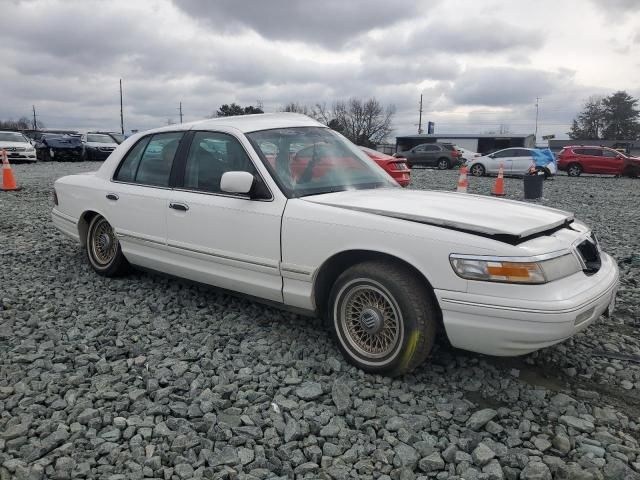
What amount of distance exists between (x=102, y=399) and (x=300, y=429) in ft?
3.62

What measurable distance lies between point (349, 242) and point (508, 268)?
891 millimetres

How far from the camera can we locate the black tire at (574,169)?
23.7m

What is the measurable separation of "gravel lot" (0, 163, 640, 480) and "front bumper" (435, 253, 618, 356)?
372mm

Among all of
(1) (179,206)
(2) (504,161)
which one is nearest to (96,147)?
(2) (504,161)

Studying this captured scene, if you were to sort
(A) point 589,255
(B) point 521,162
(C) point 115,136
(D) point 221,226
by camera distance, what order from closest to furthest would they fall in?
(A) point 589,255 < (D) point 221,226 < (B) point 521,162 < (C) point 115,136

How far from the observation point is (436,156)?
28.5 meters

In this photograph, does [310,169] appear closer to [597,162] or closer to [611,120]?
[597,162]

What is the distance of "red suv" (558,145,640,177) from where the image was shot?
23094mm

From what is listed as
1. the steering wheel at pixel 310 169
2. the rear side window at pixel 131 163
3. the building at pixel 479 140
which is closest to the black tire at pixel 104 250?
the rear side window at pixel 131 163

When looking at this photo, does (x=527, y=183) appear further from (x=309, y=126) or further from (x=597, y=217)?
(x=309, y=126)

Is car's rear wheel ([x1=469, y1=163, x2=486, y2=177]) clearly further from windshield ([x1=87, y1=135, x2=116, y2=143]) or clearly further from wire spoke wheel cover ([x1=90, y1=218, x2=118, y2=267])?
wire spoke wheel cover ([x1=90, y1=218, x2=118, y2=267])

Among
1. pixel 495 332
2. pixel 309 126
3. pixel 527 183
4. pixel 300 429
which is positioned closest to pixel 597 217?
pixel 527 183

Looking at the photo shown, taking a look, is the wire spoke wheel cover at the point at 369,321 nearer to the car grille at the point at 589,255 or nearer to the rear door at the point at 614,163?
the car grille at the point at 589,255

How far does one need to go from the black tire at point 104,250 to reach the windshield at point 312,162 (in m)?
1.85
